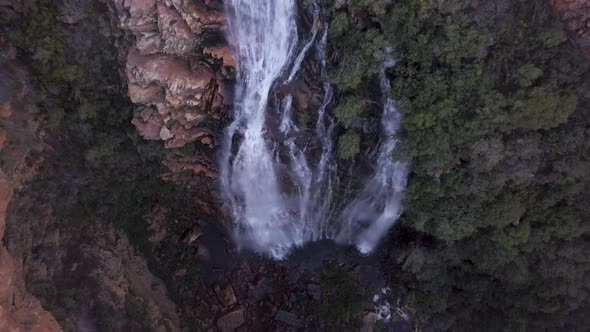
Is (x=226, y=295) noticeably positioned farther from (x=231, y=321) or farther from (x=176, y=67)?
(x=176, y=67)

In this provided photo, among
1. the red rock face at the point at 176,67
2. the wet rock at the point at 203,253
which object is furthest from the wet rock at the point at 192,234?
the red rock face at the point at 176,67

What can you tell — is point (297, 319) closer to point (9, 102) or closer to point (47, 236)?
point (47, 236)

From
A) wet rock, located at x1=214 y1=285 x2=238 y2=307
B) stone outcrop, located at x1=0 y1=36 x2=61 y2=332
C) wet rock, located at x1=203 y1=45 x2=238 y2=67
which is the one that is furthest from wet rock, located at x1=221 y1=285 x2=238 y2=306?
wet rock, located at x1=203 y1=45 x2=238 y2=67

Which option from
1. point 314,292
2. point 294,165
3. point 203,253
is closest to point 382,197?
point 294,165

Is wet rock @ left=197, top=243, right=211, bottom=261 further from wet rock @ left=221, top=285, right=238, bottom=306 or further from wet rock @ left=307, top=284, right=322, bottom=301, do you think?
wet rock @ left=307, top=284, right=322, bottom=301

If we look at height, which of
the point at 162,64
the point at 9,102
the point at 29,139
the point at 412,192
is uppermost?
the point at 162,64

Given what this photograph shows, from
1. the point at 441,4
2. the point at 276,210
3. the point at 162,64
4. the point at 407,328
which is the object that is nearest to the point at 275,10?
the point at 162,64
